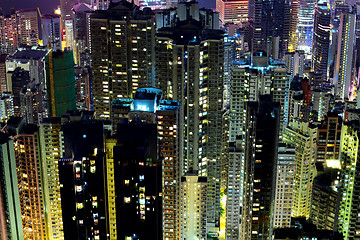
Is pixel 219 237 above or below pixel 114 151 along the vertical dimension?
below

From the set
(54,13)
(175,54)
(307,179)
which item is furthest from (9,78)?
(307,179)

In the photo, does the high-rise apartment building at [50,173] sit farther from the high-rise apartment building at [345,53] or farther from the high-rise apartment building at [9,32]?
the high-rise apartment building at [9,32]

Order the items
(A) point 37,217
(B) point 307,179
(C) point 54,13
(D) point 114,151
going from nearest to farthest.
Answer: (D) point 114,151, (A) point 37,217, (B) point 307,179, (C) point 54,13

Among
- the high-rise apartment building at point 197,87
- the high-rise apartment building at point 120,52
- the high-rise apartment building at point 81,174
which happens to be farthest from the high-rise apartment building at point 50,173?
the high-rise apartment building at point 120,52

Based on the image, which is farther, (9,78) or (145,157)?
(9,78)

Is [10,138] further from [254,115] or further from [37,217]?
[254,115]

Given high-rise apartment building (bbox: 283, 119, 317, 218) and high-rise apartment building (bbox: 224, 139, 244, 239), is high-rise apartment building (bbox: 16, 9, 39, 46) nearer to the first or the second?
high-rise apartment building (bbox: 224, 139, 244, 239)

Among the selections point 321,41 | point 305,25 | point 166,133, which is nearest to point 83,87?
point 166,133
